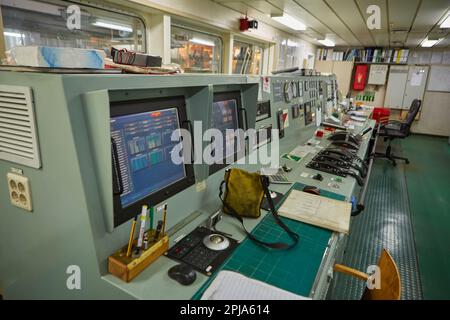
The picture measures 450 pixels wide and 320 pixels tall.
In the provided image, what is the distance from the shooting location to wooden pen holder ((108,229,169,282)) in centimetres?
86

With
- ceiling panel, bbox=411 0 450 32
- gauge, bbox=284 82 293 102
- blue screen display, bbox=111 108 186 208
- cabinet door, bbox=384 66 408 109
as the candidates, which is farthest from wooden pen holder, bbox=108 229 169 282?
cabinet door, bbox=384 66 408 109

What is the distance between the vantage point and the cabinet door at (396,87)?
7840 millimetres

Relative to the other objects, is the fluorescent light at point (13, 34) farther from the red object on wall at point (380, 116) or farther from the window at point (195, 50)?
the red object on wall at point (380, 116)

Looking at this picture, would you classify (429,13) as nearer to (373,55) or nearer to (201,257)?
(373,55)

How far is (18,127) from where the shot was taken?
866mm

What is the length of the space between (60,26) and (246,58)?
358 cm

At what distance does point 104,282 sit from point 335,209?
1.05m

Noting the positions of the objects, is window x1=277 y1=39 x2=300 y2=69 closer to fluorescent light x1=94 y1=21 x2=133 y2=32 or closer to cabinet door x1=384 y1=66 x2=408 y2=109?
cabinet door x1=384 y1=66 x2=408 y2=109

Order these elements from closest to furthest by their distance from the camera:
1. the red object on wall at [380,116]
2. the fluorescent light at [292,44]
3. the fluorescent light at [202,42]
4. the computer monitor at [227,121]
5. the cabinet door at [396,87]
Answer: the computer monitor at [227,121], the fluorescent light at [202,42], the red object on wall at [380,116], the fluorescent light at [292,44], the cabinet door at [396,87]

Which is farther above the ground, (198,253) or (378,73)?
(378,73)

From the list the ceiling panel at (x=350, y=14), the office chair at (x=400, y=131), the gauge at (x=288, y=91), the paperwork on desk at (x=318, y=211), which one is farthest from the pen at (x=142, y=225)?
the office chair at (x=400, y=131)

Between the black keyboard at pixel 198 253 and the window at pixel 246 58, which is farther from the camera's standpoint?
the window at pixel 246 58

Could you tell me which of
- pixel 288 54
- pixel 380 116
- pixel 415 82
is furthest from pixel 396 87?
pixel 288 54

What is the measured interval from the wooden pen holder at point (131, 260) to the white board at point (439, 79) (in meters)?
9.15
